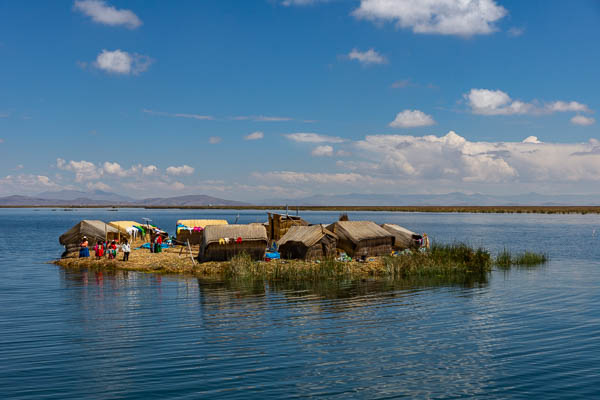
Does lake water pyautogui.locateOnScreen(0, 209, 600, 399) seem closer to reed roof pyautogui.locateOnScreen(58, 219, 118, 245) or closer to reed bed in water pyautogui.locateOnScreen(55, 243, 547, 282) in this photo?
reed bed in water pyautogui.locateOnScreen(55, 243, 547, 282)

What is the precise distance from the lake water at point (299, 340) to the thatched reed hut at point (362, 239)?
331 inches

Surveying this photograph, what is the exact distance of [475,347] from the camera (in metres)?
16.7

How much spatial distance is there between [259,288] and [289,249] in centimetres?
961

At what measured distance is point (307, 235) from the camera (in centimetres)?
3806

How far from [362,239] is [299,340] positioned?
74.4ft

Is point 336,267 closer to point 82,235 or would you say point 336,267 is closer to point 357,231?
point 357,231

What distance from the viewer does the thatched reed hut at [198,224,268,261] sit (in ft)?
119

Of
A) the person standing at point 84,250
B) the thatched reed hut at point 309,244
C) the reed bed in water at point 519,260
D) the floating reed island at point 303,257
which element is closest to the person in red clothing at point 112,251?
the floating reed island at point 303,257

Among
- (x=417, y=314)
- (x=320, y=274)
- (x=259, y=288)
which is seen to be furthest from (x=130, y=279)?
(x=417, y=314)

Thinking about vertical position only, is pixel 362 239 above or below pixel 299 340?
above

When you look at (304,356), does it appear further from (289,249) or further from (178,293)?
(289,249)

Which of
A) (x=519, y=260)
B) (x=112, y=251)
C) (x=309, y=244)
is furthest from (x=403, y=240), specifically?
(x=112, y=251)

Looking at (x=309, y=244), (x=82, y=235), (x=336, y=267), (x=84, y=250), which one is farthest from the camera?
(x=82, y=235)

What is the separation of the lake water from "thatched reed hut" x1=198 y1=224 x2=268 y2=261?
5.91 m
